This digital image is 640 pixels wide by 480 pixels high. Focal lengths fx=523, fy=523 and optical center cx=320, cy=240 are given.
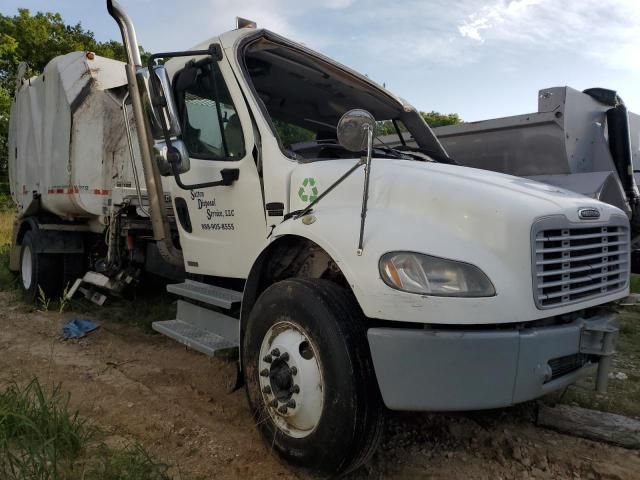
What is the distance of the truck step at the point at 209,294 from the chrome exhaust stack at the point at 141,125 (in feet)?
1.40

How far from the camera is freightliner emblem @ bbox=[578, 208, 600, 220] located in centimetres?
255

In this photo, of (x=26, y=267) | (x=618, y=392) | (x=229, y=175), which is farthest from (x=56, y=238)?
(x=618, y=392)

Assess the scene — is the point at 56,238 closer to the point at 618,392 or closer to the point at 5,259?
the point at 5,259

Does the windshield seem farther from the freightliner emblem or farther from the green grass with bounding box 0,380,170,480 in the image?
the green grass with bounding box 0,380,170,480

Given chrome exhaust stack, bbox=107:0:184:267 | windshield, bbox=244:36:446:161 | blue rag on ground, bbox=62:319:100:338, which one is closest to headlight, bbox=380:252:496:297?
windshield, bbox=244:36:446:161

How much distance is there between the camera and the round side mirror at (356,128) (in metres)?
2.61

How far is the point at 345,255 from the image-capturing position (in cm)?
246

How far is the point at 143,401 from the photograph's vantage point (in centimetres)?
361

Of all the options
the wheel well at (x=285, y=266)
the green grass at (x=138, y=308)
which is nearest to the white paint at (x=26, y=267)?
the green grass at (x=138, y=308)

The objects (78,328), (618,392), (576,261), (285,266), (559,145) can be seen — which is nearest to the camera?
(576,261)

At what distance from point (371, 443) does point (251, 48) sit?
8.75ft

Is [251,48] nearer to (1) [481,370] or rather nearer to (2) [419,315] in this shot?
(2) [419,315]

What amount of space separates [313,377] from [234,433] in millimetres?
920

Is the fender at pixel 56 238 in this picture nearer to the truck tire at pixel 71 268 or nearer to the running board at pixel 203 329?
the truck tire at pixel 71 268
